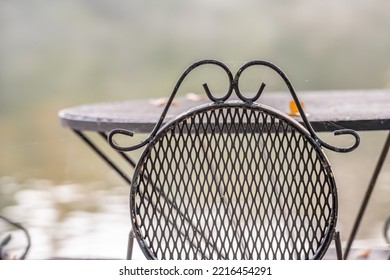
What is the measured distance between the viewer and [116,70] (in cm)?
296

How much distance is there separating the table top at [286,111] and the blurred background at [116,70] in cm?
21

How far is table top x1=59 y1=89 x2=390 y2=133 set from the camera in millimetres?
1468

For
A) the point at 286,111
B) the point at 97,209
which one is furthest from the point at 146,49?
the point at 286,111

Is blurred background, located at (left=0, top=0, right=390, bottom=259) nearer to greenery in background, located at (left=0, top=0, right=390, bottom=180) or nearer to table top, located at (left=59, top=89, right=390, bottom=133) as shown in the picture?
greenery in background, located at (left=0, top=0, right=390, bottom=180)

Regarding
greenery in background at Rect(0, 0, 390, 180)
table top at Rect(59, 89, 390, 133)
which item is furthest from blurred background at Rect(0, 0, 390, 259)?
→ table top at Rect(59, 89, 390, 133)

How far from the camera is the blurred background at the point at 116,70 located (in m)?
2.47

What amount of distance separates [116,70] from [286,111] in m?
1.23

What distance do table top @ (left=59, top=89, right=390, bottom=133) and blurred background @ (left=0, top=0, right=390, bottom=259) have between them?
21 cm

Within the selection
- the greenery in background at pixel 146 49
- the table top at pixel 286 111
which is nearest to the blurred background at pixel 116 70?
the greenery in background at pixel 146 49

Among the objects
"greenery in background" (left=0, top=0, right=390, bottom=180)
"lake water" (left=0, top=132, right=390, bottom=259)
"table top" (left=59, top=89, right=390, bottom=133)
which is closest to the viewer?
"table top" (left=59, top=89, right=390, bottom=133)

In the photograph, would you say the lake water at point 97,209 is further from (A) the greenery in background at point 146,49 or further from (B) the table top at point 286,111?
(B) the table top at point 286,111
